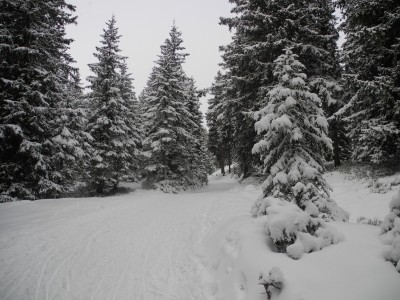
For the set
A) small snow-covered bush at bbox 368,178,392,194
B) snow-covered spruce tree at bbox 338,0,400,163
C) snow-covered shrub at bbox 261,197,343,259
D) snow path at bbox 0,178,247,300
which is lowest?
snow path at bbox 0,178,247,300

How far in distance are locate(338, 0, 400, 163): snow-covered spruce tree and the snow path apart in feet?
21.0

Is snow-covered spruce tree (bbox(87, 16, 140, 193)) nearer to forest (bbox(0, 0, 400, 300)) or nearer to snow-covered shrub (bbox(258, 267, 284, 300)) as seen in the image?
forest (bbox(0, 0, 400, 300))

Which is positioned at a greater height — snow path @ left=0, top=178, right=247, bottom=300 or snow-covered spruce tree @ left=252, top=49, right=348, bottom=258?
snow-covered spruce tree @ left=252, top=49, right=348, bottom=258

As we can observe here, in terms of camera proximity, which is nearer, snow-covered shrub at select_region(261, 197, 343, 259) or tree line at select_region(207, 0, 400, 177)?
snow-covered shrub at select_region(261, 197, 343, 259)

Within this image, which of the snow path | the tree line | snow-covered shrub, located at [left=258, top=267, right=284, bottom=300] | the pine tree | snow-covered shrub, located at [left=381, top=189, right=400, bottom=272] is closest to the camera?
snow-covered shrub, located at [left=381, top=189, right=400, bottom=272]

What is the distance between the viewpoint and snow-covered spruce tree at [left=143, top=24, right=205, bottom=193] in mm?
21719

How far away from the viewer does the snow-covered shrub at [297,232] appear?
17.0ft

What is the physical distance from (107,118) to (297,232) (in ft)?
60.8

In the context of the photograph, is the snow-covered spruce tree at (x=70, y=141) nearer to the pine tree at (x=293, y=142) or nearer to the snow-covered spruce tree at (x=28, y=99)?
the snow-covered spruce tree at (x=28, y=99)

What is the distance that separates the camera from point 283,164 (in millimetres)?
7855

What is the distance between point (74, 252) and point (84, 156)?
1271cm

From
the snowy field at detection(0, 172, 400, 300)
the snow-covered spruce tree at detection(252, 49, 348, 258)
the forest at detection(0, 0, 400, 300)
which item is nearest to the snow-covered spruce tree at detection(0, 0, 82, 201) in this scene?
the forest at detection(0, 0, 400, 300)

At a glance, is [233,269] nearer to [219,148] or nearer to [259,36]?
[259,36]

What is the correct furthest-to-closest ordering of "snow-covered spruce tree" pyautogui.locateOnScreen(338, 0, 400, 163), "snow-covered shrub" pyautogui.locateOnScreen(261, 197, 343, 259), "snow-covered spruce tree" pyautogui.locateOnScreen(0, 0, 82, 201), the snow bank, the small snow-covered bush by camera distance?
"snow-covered spruce tree" pyautogui.locateOnScreen(0, 0, 82, 201) < "snow-covered spruce tree" pyautogui.locateOnScreen(338, 0, 400, 163) < the small snow-covered bush < "snow-covered shrub" pyautogui.locateOnScreen(261, 197, 343, 259) < the snow bank
